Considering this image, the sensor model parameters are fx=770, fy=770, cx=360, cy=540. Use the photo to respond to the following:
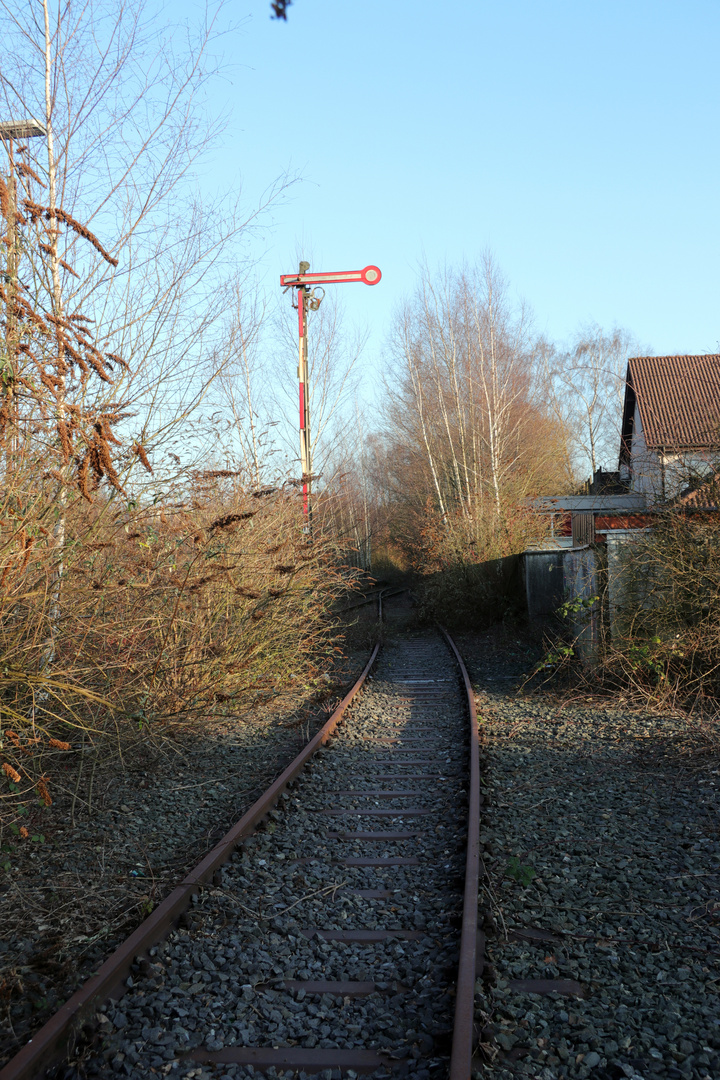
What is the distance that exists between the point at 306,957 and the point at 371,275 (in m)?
12.5

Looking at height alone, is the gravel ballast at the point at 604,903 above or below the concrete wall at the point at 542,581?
below

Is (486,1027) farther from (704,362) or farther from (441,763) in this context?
(704,362)

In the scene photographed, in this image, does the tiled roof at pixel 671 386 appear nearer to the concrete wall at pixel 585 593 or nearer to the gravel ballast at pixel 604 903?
the concrete wall at pixel 585 593

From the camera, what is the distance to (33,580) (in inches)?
171

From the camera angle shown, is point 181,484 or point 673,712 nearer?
point 181,484

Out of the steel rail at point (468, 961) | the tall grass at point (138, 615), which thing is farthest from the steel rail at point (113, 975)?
the steel rail at point (468, 961)

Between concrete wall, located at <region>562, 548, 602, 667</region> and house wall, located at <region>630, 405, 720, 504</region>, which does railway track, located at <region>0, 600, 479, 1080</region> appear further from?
house wall, located at <region>630, 405, 720, 504</region>

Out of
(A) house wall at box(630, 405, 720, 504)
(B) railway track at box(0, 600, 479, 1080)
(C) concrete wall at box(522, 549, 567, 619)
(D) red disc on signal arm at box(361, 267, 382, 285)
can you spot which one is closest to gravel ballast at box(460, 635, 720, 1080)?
(B) railway track at box(0, 600, 479, 1080)

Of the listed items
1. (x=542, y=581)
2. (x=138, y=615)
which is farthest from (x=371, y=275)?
(x=138, y=615)

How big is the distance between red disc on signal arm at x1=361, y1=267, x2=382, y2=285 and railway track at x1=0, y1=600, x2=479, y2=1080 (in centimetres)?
1038

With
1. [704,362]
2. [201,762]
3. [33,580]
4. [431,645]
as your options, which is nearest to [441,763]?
[201,762]

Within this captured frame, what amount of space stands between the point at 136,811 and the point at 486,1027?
3.10m

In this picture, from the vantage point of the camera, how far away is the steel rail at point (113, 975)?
2484mm

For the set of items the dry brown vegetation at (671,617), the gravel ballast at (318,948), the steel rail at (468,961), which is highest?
the dry brown vegetation at (671,617)
